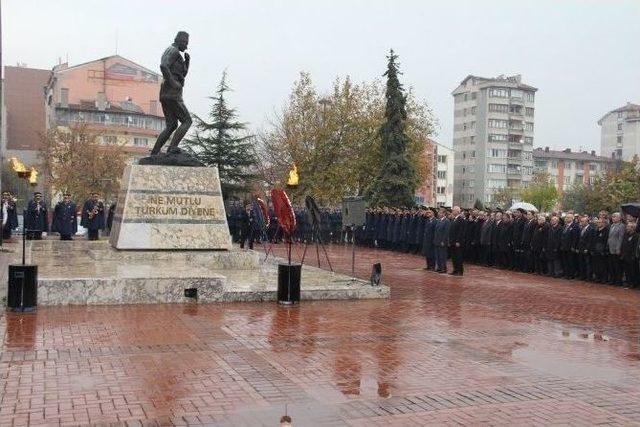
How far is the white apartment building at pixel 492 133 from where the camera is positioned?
10412cm

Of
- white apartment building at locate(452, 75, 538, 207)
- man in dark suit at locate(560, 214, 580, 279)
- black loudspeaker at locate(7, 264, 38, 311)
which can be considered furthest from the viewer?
white apartment building at locate(452, 75, 538, 207)

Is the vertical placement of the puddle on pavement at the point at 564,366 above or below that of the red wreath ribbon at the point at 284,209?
below

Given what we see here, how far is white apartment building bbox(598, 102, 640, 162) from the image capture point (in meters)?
112

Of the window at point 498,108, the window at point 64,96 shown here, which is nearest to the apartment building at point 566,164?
the window at point 498,108

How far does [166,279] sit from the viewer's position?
11.5 m

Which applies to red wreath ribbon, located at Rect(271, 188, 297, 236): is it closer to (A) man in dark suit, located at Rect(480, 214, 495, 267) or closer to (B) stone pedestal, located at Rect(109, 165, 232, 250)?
(B) stone pedestal, located at Rect(109, 165, 232, 250)

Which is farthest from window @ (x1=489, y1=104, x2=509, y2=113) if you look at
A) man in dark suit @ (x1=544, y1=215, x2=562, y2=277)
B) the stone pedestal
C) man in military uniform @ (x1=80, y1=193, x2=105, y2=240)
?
the stone pedestal

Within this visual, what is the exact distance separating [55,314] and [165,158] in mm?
6504

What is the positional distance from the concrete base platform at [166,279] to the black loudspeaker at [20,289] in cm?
41

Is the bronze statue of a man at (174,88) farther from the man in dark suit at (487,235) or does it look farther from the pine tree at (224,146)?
the pine tree at (224,146)

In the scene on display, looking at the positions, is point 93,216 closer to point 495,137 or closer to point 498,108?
point 498,108

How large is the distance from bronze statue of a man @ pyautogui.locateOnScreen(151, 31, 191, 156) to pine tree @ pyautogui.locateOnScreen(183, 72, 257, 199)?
21.5m

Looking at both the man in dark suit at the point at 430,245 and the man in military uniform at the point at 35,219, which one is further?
the man in military uniform at the point at 35,219

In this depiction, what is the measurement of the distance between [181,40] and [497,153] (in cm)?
9499
